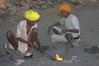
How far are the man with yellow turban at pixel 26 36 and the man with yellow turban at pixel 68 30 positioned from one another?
33.0 inches

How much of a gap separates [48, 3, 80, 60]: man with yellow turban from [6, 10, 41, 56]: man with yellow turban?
84 cm

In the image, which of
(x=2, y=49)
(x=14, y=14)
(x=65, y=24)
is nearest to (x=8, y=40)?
(x=2, y=49)

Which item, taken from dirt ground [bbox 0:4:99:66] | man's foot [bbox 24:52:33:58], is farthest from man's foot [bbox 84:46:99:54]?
man's foot [bbox 24:52:33:58]

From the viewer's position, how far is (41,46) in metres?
10.7

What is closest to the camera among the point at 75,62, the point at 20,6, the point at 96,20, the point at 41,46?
the point at 75,62

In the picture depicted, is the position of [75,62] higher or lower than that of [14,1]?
lower

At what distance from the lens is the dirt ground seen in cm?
990

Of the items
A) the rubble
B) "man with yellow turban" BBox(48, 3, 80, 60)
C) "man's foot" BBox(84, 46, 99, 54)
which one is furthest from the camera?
the rubble

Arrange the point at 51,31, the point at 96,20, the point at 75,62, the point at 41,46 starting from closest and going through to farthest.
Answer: the point at 75,62, the point at 41,46, the point at 51,31, the point at 96,20

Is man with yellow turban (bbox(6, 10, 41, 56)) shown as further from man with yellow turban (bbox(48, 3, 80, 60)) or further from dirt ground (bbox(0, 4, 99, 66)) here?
man with yellow turban (bbox(48, 3, 80, 60))

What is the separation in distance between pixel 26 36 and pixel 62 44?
118 centimetres

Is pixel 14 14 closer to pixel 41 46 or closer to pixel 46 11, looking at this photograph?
pixel 46 11

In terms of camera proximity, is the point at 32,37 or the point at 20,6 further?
the point at 20,6

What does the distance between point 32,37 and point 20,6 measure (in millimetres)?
4190
